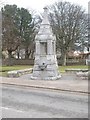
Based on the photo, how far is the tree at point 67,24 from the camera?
144 feet

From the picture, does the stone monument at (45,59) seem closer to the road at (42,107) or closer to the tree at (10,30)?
the road at (42,107)

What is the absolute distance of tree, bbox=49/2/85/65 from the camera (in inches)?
1730

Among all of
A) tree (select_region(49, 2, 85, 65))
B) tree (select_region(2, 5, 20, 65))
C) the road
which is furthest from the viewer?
tree (select_region(2, 5, 20, 65))

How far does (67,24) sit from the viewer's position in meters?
44.1

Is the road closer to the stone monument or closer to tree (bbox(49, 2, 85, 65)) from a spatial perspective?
the stone monument

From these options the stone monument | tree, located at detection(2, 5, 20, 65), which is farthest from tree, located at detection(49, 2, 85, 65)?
the stone monument

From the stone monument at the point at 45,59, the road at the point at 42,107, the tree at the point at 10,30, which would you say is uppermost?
the tree at the point at 10,30

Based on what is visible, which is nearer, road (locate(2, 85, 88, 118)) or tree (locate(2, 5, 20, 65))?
road (locate(2, 85, 88, 118))

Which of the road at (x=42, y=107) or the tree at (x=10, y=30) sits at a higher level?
the tree at (x=10, y=30)

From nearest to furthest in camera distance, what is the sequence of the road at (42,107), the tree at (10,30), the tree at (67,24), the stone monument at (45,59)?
the road at (42,107)
the stone monument at (45,59)
the tree at (67,24)
the tree at (10,30)

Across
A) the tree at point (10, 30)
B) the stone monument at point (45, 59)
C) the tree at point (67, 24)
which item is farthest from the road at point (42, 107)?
the tree at point (10, 30)

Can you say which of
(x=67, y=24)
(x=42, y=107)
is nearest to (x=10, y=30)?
(x=67, y=24)

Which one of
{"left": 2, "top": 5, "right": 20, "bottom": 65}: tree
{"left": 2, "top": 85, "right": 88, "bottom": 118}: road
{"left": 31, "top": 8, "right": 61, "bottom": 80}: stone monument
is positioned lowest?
{"left": 2, "top": 85, "right": 88, "bottom": 118}: road

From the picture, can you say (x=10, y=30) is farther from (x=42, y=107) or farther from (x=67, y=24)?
(x=42, y=107)
